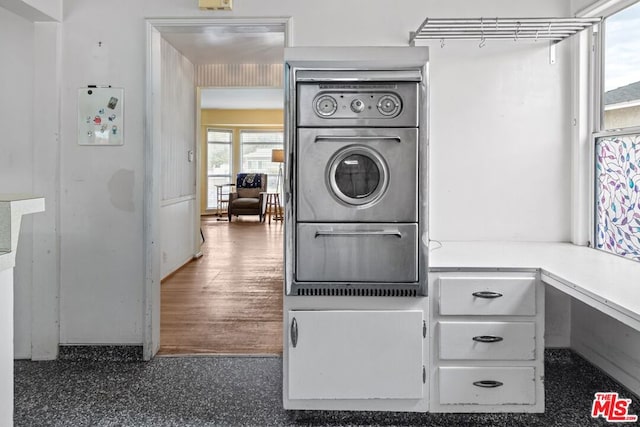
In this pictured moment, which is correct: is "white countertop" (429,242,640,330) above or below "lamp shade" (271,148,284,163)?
below

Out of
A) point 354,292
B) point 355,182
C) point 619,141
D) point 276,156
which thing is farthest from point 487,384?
point 276,156

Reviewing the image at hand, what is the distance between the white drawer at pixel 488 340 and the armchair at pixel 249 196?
8.76 metres

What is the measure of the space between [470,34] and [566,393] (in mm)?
2008

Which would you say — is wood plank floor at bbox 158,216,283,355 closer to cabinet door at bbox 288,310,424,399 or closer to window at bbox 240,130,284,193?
cabinet door at bbox 288,310,424,399

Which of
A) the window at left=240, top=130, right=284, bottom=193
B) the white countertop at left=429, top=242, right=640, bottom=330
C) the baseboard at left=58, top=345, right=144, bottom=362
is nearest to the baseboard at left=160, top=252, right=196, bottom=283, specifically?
the baseboard at left=58, top=345, right=144, bottom=362

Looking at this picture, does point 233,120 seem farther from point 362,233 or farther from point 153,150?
point 362,233

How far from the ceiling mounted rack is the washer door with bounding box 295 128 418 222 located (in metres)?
0.83

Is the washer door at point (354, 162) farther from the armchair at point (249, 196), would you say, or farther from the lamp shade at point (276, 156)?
the lamp shade at point (276, 156)

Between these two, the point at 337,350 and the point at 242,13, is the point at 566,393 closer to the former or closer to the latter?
the point at 337,350

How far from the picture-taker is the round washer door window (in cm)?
212

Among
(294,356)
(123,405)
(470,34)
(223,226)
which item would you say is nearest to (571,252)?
(470,34)

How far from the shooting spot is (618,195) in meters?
2.56

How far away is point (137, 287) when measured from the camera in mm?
2979

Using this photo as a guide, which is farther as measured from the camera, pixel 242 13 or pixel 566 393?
pixel 242 13
